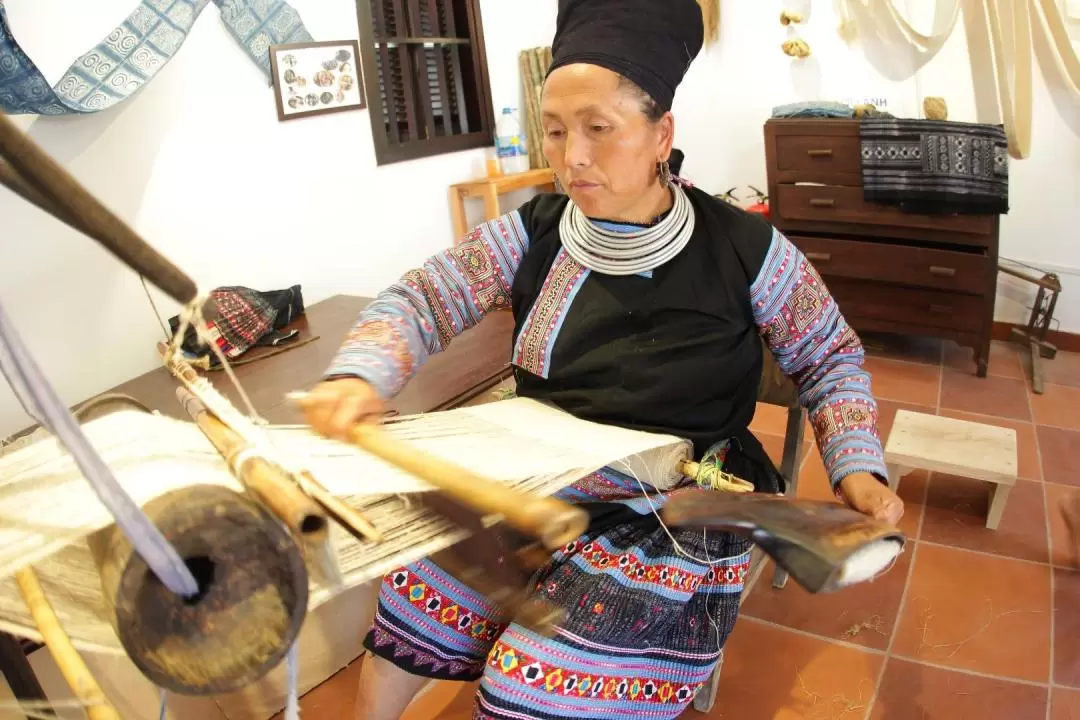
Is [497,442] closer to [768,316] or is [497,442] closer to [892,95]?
[768,316]

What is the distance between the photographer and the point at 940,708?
5.38 ft

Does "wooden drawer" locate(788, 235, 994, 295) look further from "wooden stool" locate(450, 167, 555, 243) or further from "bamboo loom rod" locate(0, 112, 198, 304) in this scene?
"bamboo loom rod" locate(0, 112, 198, 304)

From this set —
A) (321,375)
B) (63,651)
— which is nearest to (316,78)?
(321,375)

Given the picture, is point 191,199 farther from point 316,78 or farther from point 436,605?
point 436,605

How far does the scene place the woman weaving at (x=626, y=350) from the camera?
111cm

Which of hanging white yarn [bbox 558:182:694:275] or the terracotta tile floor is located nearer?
hanging white yarn [bbox 558:182:694:275]

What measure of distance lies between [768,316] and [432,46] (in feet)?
8.60

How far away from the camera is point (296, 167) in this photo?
259cm

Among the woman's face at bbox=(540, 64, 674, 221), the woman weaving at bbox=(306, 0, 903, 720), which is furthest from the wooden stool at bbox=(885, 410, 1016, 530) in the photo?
the woman's face at bbox=(540, 64, 674, 221)

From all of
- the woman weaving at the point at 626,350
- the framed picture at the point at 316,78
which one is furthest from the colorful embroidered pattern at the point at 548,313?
the framed picture at the point at 316,78

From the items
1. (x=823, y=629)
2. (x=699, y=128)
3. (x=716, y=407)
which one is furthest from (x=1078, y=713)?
(x=699, y=128)

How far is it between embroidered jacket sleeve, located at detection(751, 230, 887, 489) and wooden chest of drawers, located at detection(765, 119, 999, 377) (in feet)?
6.85

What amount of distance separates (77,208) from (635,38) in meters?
0.91

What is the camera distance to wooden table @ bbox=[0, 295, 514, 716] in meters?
1.71
